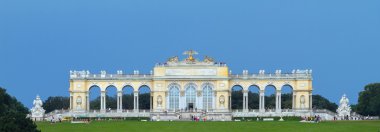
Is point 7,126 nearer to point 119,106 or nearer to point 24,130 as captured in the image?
point 24,130

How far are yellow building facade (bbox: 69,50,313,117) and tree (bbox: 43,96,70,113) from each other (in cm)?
2712

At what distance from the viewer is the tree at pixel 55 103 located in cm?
15600

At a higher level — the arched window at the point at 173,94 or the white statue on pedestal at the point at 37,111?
the arched window at the point at 173,94

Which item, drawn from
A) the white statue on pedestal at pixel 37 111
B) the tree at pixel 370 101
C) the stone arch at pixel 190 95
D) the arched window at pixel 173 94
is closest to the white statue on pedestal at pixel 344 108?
the tree at pixel 370 101

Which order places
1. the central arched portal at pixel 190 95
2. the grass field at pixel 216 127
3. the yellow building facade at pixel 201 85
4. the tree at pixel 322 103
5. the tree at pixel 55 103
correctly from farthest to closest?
the tree at pixel 55 103, the tree at pixel 322 103, the central arched portal at pixel 190 95, the yellow building facade at pixel 201 85, the grass field at pixel 216 127

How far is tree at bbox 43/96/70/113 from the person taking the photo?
512ft

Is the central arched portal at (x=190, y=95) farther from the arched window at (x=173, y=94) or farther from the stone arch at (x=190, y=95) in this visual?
the arched window at (x=173, y=94)

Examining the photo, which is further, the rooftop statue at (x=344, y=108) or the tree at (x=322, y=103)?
the tree at (x=322, y=103)

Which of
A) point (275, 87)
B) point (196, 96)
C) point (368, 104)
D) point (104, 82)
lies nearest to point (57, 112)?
point (104, 82)

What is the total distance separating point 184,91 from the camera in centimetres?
12800

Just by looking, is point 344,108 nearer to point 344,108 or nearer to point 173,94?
point 344,108

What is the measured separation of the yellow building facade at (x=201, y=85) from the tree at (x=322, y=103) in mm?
26797

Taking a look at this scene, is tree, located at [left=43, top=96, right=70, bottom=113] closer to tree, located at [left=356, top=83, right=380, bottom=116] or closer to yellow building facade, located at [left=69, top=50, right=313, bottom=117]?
yellow building facade, located at [left=69, top=50, right=313, bottom=117]

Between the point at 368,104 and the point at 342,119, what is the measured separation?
9722 millimetres
